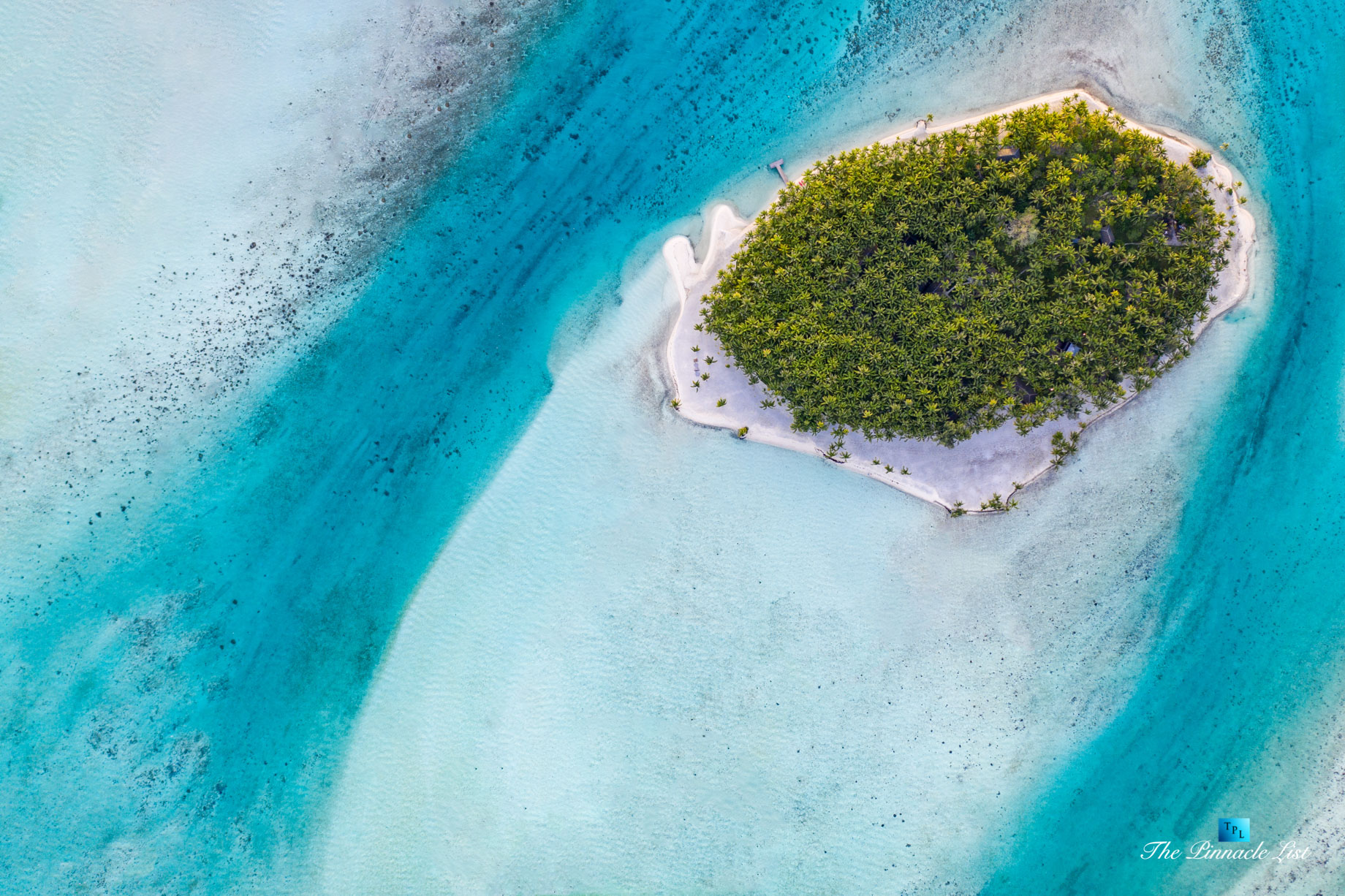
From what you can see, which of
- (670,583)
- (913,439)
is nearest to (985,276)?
(913,439)

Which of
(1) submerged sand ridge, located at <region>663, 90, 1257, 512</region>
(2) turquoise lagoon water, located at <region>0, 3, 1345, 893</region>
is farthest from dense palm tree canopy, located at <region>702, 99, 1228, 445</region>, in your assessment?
(2) turquoise lagoon water, located at <region>0, 3, 1345, 893</region>

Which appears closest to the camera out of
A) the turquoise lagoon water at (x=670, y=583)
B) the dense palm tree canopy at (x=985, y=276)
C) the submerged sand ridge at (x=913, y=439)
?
the dense palm tree canopy at (x=985, y=276)

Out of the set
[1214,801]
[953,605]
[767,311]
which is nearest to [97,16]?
[767,311]

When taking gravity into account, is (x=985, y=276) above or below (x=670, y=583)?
above

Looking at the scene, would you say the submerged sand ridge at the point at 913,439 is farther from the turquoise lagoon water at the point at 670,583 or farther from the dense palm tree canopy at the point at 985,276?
the dense palm tree canopy at the point at 985,276

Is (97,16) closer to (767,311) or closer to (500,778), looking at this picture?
(767,311)

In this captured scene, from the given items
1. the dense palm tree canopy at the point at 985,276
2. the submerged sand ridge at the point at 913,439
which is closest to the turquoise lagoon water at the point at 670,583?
the submerged sand ridge at the point at 913,439

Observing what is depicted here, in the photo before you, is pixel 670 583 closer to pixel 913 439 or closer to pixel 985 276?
pixel 913 439
